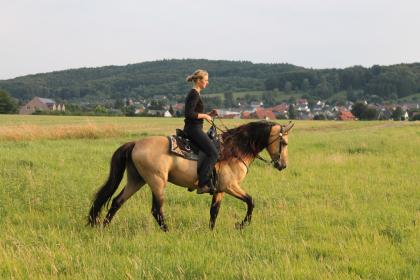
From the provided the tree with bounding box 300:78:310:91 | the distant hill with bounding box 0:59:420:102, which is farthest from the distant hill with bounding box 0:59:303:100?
the tree with bounding box 300:78:310:91

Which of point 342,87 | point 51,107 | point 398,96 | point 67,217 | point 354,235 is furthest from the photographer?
point 342,87

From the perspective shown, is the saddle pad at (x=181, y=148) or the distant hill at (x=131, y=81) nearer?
the saddle pad at (x=181, y=148)

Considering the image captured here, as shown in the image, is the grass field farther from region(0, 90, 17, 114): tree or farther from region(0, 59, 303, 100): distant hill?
region(0, 59, 303, 100): distant hill

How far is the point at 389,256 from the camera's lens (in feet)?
20.0

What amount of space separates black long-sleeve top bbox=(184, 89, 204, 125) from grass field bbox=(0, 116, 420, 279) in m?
1.86

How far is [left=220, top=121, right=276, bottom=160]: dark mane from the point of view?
827cm

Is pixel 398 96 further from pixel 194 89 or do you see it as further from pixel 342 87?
pixel 194 89

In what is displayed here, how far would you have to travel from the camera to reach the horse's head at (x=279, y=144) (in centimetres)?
845

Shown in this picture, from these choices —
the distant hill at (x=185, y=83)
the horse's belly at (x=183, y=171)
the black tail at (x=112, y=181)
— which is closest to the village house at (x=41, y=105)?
the distant hill at (x=185, y=83)

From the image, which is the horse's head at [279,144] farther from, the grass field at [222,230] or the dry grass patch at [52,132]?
the dry grass patch at [52,132]

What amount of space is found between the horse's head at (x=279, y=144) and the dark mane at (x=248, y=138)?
9cm

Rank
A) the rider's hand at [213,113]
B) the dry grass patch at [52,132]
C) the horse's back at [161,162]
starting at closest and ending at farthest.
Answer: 1. the horse's back at [161,162]
2. the rider's hand at [213,113]
3. the dry grass patch at [52,132]

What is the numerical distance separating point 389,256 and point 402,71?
169 metres

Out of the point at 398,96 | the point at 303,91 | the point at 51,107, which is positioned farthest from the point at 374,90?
the point at 51,107
